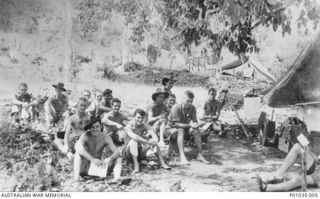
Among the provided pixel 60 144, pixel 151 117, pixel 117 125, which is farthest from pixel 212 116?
pixel 60 144

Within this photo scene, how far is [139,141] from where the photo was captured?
5527mm

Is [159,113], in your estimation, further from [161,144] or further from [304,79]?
[304,79]

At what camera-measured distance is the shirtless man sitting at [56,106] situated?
18.7ft

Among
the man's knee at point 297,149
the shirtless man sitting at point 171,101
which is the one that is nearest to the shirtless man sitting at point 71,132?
the shirtless man sitting at point 171,101

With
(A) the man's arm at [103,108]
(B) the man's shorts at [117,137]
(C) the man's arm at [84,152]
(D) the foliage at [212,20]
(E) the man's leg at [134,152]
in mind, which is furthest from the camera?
(D) the foliage at [212,20]

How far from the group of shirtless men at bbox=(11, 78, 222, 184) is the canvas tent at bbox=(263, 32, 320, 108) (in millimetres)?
988

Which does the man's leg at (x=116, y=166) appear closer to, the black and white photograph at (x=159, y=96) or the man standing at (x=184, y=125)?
the black and white photograph at (x=159, y=96)

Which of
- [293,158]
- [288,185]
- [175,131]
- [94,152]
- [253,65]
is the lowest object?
[288,185]

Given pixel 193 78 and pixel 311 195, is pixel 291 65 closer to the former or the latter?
pixel 193 78

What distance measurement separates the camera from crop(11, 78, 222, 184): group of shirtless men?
17.8 feet

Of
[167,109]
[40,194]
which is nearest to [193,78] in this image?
[167,109]

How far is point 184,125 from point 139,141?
65cm

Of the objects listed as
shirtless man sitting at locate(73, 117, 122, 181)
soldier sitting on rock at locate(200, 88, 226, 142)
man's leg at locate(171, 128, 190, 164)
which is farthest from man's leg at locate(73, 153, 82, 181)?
soldier sitting on rock at locate(200, 88, 226, 142)

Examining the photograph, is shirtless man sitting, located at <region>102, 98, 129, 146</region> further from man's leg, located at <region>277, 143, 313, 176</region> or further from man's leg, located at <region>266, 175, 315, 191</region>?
man's leg, located at <region>277, 143, 313, 176</region>
